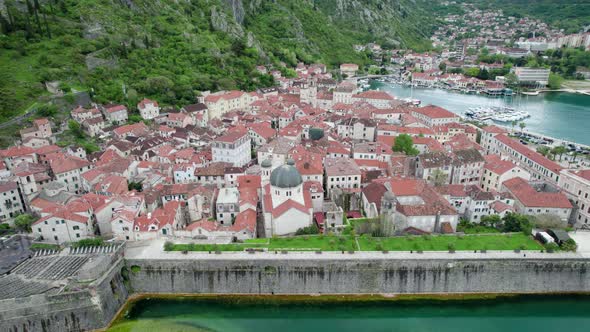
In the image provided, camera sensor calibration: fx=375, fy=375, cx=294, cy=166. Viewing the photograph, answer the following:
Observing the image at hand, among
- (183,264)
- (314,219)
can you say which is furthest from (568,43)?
(183,264)

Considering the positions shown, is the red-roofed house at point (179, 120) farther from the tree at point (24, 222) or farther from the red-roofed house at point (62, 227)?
the red-roofed house at point (62, 227)

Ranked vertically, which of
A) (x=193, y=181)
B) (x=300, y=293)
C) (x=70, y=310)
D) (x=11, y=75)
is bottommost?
(x=300, y=293)

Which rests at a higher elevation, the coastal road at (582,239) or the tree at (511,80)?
the tree at (511,80)

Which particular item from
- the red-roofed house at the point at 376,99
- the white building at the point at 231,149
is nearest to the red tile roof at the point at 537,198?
the white building at the point at 231,149

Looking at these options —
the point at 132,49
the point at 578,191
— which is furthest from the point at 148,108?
the point at 578,191

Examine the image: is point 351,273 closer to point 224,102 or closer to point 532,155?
point 532,155

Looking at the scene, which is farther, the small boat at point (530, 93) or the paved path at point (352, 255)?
the small boat at point (530, 93)

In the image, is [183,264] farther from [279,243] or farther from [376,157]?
[376,157]

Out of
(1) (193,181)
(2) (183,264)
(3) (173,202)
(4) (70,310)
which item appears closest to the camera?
(4) (70,310)
